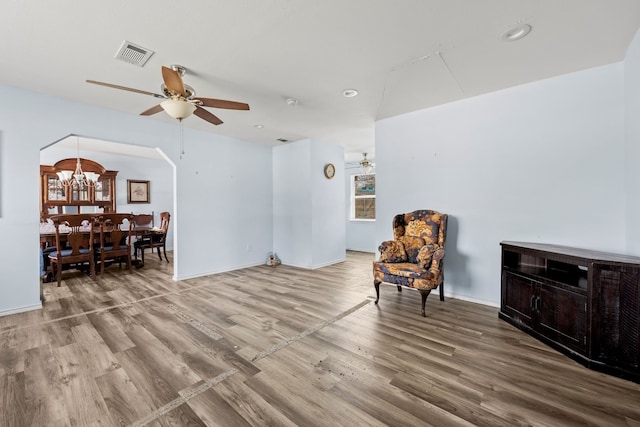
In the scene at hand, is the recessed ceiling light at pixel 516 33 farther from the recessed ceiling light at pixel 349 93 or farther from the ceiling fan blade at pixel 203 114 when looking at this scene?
the ceiling fan blade at pixel 203 114

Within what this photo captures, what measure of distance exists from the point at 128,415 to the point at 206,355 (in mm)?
646

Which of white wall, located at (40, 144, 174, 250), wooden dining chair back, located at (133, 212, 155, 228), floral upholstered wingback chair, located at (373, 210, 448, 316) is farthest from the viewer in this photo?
wooden dining chair back, located at (133, 212, 155, 228)

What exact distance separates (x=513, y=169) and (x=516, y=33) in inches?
58.4

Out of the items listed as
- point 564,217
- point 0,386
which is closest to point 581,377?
point 564,217

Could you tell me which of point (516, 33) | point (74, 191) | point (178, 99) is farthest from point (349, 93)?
point (74, 191)

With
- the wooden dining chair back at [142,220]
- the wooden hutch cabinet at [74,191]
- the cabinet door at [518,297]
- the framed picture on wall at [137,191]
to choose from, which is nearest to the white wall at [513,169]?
the cabinet door at [518,297]

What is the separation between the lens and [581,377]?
1795mm

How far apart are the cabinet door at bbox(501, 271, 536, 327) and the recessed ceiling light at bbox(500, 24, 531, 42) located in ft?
6.92

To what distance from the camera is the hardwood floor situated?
1.49 meters

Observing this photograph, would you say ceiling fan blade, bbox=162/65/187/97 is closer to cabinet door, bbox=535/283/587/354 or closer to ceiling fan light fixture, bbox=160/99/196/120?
ceiling fan light fixture, bbox=160/99/196/120

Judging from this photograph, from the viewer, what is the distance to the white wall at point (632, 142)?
2156mm

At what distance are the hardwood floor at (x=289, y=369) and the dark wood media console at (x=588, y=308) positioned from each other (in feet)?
0.36

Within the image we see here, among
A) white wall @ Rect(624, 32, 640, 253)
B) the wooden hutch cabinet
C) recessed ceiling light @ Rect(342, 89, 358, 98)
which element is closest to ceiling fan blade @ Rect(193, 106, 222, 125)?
recessed ceiling light @ Rect(342, 89, 358, 98)

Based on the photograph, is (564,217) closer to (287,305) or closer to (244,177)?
(287,305)
